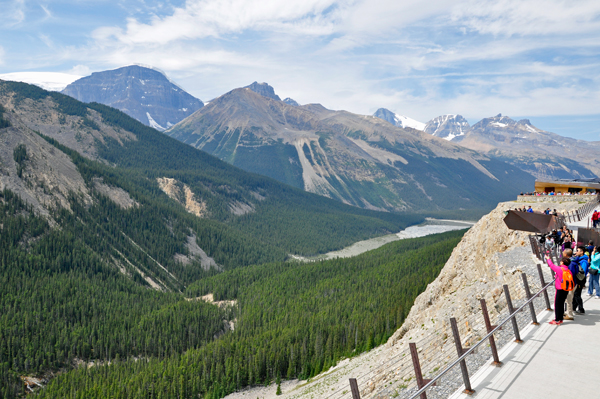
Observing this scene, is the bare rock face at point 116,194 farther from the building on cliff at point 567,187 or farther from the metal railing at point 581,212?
the metal railing at point 581,212

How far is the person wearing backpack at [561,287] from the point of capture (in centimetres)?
1972

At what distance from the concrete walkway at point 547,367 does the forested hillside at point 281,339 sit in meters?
59.1

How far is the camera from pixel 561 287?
64.8 ft

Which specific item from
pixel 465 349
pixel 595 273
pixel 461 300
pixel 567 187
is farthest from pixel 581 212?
pixel 465 349

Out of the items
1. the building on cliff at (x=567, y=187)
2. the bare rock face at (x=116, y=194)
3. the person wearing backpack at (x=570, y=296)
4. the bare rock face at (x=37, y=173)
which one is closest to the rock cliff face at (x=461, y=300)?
the person wearing backpack at (x=570, y=296)

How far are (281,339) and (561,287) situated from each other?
71.1 metres

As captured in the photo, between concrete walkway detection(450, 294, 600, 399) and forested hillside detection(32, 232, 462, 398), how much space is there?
59.1 m

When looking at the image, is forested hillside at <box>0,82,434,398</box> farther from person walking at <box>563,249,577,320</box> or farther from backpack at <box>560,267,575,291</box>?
backpack at <box>560,267,575,291</box>

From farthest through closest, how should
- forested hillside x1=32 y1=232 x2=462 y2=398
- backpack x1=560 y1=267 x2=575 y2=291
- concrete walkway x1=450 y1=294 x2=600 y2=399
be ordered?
1. forested hillside x1=32 y1=232 x2=462 y2=398
2. backpack x1=560 y1=267 x2=575 y2=291
3. concrete walkway x1=450 y1=294 x2=600 y2=399

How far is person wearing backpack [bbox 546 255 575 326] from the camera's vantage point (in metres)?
19.7

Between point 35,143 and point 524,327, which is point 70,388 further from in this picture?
point 35,143

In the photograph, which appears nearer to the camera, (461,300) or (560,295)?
(560,295)

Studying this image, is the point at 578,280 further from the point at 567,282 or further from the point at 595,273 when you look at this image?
the point at 595,273

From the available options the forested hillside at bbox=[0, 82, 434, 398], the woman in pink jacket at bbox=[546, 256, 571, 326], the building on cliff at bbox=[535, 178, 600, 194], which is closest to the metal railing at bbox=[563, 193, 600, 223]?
the building on cliff at bbox=[535, 178, 600, 194]
